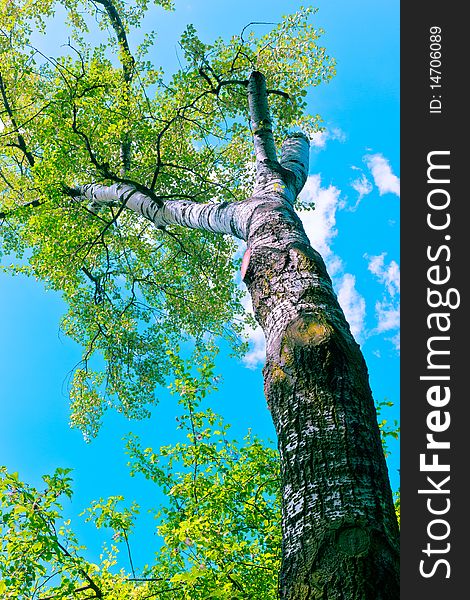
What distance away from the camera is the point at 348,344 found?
112 inches

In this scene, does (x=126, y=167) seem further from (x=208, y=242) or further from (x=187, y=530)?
(x=187, y=530)

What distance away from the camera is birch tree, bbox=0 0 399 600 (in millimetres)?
2184

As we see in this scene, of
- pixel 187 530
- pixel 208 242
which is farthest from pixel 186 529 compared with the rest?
pixel 208 242

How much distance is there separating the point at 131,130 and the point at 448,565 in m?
10.7

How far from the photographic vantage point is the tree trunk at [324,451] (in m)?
1.92

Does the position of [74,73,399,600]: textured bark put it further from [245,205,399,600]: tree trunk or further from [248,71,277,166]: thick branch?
[248,71,277,166]: thick branch

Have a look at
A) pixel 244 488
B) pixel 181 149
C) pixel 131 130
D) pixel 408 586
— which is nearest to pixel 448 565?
pixel 408 586

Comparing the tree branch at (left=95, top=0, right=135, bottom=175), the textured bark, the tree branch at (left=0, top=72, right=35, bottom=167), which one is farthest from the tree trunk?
the tree branch at (left=0, top=72, right=35, bottom=167)

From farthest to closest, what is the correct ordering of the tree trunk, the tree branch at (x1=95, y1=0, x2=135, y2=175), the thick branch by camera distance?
the tree branch at (x1=95, y1=0, x2=135, y2=175)
the thick branch
the tree trunk

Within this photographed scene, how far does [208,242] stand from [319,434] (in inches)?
465

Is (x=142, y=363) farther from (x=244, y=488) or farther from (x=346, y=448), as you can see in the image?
(x=346, y=448)

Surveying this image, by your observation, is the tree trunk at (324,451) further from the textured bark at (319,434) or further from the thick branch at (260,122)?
the thick branch at (260,122)

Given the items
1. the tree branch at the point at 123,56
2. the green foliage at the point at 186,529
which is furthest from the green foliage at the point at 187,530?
the tree branch at the point at 123,56

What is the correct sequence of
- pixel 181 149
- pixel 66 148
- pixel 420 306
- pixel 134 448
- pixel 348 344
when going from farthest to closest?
pixel 181 149, pixel 66 148, pixel 134 448, pixel 348 344, pixel 420 306
